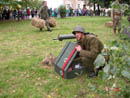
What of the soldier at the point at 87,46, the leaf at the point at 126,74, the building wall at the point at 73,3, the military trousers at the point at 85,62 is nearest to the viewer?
the leaf at the point at 126,74

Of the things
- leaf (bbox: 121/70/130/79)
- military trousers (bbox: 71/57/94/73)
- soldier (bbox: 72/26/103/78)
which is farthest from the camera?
military trousers (bbox: 71/57/94/73)

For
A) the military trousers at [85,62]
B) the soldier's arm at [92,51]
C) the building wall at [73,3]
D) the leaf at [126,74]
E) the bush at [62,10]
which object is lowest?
the military trousers at [85,62]

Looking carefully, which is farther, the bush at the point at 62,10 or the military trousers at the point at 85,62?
the bush at the point at 62,10

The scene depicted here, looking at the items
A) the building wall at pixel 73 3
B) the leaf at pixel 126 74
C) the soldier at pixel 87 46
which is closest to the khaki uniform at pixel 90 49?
the soldier at pixel 87 46

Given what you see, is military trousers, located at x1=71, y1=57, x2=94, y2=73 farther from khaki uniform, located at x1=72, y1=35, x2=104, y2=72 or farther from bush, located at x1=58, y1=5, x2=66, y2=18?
bush, located at x1=58, y1=5, x2=66, y2=18

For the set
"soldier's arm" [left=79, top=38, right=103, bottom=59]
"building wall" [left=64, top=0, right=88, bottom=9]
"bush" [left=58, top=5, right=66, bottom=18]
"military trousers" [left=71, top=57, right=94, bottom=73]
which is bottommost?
"military trousers" [left=71, top=57, right=94, bottom=73]

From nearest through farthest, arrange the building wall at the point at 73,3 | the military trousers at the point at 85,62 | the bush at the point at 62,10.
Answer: the military trousers at the point at 85,62 → the bush at the point at 62,10 → the building wall at the point at 73,3

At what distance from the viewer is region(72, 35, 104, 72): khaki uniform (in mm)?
3785

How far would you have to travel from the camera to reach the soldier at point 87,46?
3775 millimetres

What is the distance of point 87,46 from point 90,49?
0.36 feet

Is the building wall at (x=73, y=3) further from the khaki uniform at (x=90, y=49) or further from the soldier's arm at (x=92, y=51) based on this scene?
the soldier's arm at (x=92, y=51)

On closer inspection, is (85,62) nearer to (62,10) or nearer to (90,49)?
(90,49)

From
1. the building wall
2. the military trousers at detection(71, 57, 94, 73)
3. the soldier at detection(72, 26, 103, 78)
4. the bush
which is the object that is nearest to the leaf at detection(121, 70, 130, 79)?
the soldier at detection(72, 26, 103, 78)

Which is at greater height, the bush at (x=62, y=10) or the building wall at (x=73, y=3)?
the building wall at (x=73, y=3)
